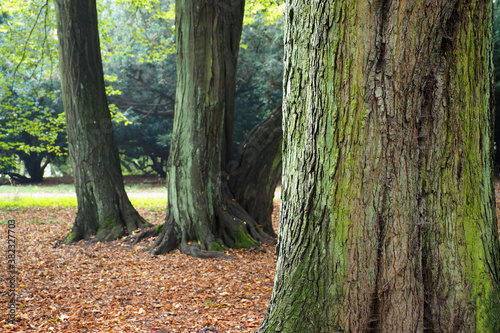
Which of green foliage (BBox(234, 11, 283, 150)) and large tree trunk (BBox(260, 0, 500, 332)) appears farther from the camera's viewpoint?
green foliage (BBox(234, 11, 283, 150))

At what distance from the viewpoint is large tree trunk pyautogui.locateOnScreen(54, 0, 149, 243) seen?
7.73 metres

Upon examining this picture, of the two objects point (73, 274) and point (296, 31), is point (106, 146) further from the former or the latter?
point (296, 31)

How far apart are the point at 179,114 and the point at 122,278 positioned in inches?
104

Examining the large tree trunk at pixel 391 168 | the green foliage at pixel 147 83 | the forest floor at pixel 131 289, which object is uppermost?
the green foliage at pixel 147 83

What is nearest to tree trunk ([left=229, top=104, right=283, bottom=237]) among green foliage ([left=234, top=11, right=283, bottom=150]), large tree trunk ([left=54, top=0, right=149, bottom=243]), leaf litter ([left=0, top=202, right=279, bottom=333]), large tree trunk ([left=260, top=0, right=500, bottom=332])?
leaf litter ([left=0, top=202, right=279, bottom=333])

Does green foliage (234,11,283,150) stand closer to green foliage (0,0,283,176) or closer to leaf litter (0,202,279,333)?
green foliage (0,0,283,176)

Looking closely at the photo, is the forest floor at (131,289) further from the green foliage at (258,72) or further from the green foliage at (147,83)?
the green foliage at (258,72)

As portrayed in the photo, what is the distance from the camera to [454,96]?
2607mm

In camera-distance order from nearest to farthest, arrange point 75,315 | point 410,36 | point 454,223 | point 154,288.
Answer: point 410,36 → point 454,223 → point 75,315 → point 154,288

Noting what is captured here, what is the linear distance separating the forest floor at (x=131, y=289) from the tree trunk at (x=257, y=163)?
108cm

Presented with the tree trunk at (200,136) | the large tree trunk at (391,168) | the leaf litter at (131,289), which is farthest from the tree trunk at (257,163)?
the large tree trunk at (391,168)

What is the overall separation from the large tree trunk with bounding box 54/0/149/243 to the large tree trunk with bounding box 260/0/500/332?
5.74 metres

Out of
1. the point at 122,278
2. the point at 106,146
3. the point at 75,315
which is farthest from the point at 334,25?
the point at 106,146

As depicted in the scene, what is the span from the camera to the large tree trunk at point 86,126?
7.73 meters
